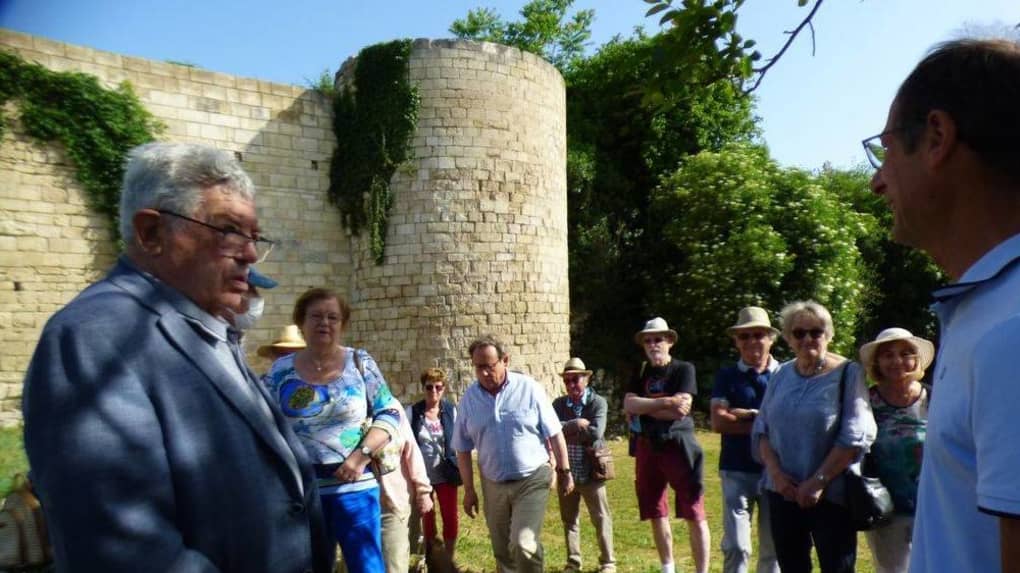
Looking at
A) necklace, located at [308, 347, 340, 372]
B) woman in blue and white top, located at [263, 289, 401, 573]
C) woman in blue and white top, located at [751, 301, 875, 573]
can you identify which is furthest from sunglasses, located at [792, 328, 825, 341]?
necklace, located at [308, 347, 340, 372]

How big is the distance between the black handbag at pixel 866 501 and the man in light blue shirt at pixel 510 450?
6.03ft

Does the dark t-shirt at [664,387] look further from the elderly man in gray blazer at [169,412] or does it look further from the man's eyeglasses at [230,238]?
the man's eyeglasses at [230,238]

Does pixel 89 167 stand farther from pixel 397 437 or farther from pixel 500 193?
pixel 397 437

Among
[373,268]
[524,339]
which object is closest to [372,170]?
[373,268]

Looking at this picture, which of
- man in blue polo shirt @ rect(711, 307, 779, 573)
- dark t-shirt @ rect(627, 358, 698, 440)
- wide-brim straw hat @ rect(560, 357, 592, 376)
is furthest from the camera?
wide-brim straw hat @ rect(560, 357, 592, 376)

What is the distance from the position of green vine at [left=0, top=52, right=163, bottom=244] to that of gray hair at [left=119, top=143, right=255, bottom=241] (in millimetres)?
10895

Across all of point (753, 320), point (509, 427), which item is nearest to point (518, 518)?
point (509, 427)

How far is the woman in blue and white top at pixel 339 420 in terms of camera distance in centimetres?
357

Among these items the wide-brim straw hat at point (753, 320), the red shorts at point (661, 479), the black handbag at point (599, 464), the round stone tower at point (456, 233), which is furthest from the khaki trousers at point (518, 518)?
the round stone tower at point (456, 233)

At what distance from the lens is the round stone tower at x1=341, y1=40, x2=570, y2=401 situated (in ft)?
43.3

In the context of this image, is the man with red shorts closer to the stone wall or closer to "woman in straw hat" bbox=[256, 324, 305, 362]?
"woman in straw hat" bbox=[256, 324, 305, 362]

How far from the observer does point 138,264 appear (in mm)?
1765

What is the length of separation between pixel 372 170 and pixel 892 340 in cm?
1092

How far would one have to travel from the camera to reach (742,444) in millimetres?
4695
